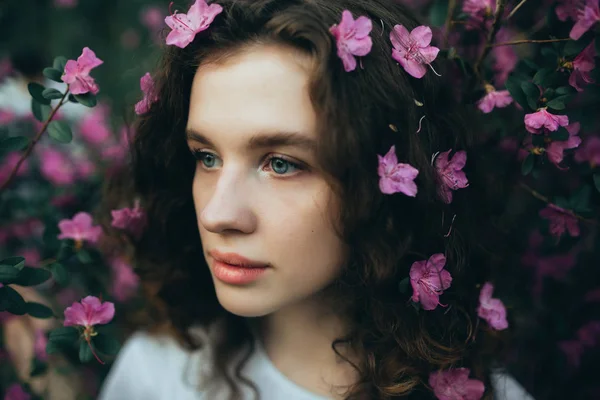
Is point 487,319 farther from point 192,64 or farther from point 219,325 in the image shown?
point 192,64

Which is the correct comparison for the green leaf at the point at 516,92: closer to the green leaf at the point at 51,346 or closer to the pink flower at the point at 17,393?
the green leaf at the point at 51,346

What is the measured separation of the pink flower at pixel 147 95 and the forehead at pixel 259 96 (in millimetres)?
211

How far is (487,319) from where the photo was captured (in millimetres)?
1209

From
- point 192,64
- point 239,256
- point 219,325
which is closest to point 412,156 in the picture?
point 239,256

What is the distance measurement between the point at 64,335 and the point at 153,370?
1.04 ft

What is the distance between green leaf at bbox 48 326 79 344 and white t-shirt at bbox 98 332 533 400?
29 centimetres

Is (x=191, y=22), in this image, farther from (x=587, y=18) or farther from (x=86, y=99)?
(x=587, y=18)

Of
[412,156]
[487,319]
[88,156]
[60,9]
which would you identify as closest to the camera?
[412,156]

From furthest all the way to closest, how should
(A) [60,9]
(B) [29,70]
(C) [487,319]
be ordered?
(A) [60,9] → (B) [29,70] → (C) [487,319]

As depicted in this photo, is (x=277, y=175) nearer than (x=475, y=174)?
Yes

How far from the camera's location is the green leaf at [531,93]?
3.61 ft

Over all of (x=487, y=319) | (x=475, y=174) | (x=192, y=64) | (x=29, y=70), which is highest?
(x=192, y=64)

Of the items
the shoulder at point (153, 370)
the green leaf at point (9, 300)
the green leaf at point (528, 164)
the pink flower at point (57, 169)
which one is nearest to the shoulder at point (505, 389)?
the green leaf at point (528, 164)

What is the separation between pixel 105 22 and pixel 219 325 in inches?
98.6
